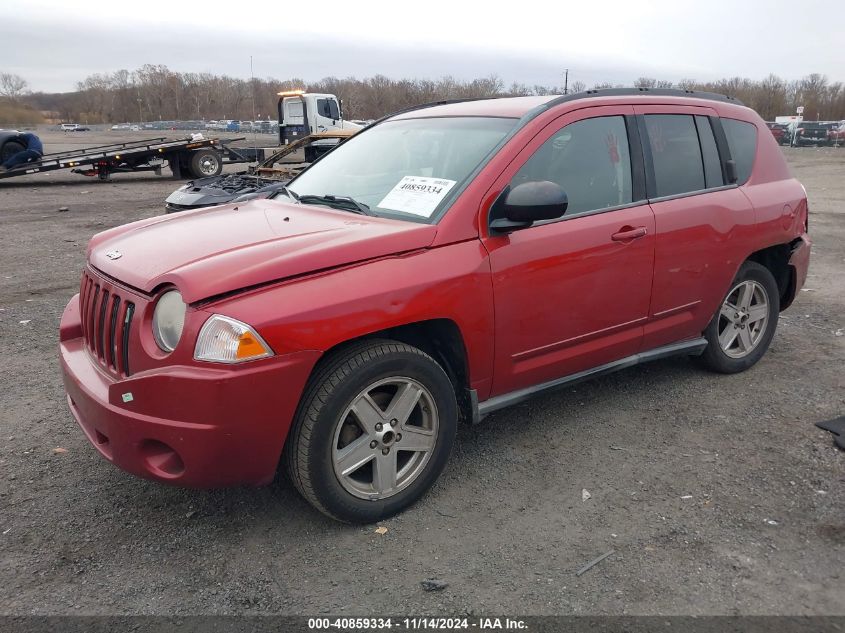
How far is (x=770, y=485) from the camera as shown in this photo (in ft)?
10.9

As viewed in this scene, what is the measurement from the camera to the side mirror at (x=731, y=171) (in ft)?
14.1

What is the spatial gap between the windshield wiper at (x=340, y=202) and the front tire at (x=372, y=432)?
0.88 meters

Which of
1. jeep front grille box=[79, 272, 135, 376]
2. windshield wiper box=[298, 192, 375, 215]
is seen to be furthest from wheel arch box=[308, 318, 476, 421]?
jeep front grille box=[79, 272, 135, 376]

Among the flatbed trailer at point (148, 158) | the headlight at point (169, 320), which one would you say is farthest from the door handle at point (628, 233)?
the flatbed trailer at point (148, 158)

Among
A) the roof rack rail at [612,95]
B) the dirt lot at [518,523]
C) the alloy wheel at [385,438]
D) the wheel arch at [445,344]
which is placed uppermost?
the roof rack rail at [612,95]

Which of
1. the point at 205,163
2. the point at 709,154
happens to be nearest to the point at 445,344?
the point at 709,154

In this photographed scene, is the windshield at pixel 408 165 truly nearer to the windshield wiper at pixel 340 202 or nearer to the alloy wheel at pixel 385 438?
the windshield wiper at pixel 340 202

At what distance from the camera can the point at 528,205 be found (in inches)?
120

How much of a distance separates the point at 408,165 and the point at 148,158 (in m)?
17.6

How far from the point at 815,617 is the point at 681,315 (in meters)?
2.01

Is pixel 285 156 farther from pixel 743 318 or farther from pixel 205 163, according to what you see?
pixel 743 318

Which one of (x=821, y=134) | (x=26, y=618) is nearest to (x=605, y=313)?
(x=26, y=618)

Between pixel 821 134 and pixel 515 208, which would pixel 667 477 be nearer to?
pixel 515 208

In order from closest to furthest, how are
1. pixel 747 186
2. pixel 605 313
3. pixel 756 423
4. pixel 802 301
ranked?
1. pixel 605 313
2. pixel 756 423
3. pixel 747 186
4. pixel 802 301
